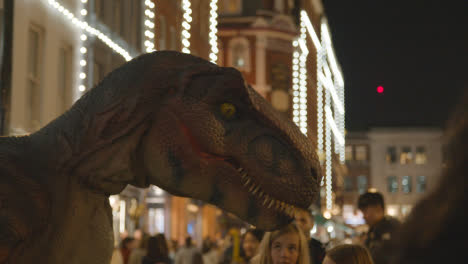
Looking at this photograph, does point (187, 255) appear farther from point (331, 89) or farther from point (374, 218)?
point (331, 89)

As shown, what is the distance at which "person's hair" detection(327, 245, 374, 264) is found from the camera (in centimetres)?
371

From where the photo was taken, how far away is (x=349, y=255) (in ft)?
12.2

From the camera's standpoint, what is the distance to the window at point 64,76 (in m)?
17.2

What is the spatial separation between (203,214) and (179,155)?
37757mm

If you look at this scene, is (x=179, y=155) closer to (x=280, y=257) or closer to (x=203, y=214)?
(x=280, y=257)

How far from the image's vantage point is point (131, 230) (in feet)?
83.6

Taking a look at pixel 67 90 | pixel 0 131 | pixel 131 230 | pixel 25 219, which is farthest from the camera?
pixel 131 230

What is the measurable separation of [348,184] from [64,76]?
83077 mm

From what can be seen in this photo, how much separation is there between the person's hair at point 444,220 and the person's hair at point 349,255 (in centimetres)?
283

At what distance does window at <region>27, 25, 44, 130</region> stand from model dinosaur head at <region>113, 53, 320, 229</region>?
1352 centimetres

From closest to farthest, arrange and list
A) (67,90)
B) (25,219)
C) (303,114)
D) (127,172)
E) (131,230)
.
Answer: (25,219) → (127,172) → (67,90) → (131,230) → (303,114)

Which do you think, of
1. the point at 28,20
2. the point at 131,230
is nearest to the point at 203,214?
the point at 131,230

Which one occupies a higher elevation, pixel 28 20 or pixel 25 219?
pixel 28 20

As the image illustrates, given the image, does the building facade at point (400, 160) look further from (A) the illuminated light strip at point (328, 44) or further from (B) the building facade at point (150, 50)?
(B) the building facade at point (150, 50)
